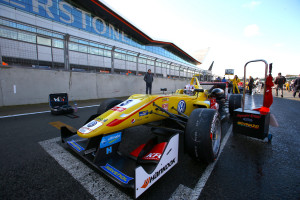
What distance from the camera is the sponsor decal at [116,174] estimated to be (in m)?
1.32

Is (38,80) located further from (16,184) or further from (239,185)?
(239,185)

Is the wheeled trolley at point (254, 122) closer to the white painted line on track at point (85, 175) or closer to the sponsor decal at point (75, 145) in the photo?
the white painted line on track at point (85, 175)

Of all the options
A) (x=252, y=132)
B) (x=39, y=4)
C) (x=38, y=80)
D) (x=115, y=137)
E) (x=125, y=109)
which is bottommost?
(x=252, y=132)

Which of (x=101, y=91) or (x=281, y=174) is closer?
(x=281, y=174)

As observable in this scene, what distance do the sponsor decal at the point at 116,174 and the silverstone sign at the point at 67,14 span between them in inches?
679

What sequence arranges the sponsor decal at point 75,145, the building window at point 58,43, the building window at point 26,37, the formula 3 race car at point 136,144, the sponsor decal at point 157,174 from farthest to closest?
the building window at point 58,43, the building window at point 26,37, the sponsor decal at point 75,145, the formula 3 race car at point 136,144, the sponsor decal at point 157,174

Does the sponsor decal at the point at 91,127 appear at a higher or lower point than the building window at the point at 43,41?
lower

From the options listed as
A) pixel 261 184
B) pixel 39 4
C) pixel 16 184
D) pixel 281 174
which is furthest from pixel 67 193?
pixel 39 4

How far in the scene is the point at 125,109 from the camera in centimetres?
201

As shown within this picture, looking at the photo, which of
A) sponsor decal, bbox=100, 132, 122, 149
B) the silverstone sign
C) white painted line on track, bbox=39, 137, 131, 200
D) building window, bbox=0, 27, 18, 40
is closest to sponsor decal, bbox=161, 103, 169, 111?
sponsor decal, bbox=100, 132, 122, 149

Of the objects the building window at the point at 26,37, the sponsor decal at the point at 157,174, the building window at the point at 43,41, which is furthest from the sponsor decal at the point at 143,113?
the building window at the point at 26,37

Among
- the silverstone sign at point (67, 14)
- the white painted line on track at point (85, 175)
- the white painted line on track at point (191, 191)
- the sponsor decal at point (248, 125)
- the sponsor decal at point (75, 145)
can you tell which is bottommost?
the white painted line on track at point (191, 191)

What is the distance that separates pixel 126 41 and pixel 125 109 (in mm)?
25032

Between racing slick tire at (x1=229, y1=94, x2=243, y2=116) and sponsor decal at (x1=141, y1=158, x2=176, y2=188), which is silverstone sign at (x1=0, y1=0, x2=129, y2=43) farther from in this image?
racing slick tire at (x1=229, y1=94, x2=243, y2=116)
